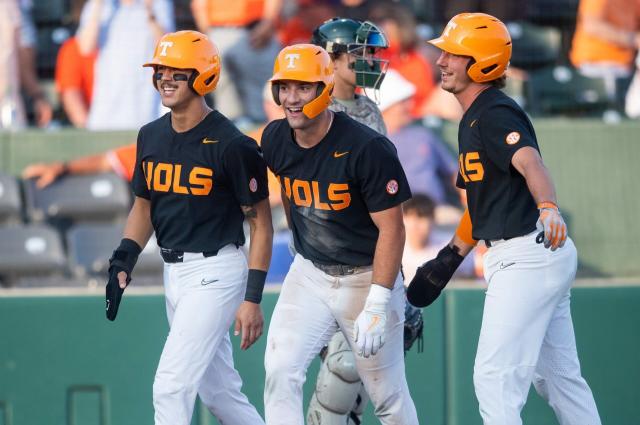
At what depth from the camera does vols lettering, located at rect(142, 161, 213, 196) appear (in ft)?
18.1

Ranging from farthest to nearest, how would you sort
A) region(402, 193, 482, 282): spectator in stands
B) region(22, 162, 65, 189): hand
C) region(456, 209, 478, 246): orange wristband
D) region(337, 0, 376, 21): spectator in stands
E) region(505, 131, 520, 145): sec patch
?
region(337, 0, 376, 21): spectator in stands → region(22, 162, 65, 189): hand → region(402, 193, 482, 282): spectator in stands → region(456, 209, 478, 246): orange wristband → region(505, 131, 520, 145): sec patch

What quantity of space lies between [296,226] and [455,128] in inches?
140

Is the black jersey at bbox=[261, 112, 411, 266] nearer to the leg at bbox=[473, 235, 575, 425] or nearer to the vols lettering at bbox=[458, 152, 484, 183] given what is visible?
the vols lettering at bbox=[458, 152, 484, 183]

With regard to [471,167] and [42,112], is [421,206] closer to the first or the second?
[471,167]

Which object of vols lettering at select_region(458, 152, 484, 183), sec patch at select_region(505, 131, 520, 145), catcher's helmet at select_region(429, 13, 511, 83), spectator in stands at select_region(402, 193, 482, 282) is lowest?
spectator in stands at select_region(402, 193, 482, 282)

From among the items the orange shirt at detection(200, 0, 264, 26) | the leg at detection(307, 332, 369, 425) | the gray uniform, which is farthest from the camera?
the orange shirt at detection(200, 0, 264, 26)

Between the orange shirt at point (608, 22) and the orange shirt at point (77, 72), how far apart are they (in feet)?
13.9

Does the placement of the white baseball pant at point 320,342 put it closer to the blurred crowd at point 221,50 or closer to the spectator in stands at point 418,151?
the spectator in stands at point 418,151

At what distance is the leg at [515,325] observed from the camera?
513 cm

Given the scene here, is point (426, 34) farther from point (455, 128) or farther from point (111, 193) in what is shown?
point (111, 193)

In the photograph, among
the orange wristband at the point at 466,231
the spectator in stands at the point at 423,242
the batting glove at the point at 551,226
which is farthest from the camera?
the spectator in stands at the point at 423,242

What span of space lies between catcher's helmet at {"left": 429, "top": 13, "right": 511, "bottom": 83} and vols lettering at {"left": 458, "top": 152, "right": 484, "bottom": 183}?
38 cm

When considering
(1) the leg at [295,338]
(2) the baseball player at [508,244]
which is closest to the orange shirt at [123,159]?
(1) the leg at [295,338]

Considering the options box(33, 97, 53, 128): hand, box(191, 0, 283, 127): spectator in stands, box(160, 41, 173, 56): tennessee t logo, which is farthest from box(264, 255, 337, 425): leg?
box(33, 97, 53, 128): hand
